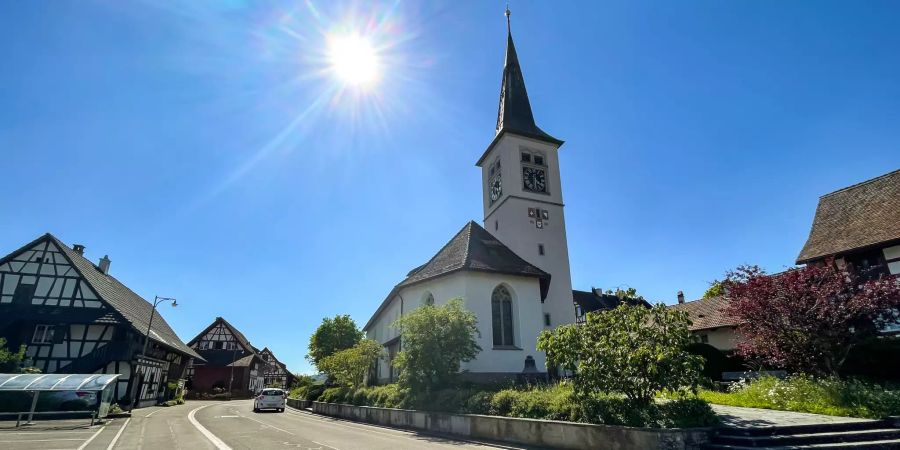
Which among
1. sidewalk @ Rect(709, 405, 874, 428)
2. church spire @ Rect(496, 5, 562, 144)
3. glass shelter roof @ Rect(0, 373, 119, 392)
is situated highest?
church spire @ Rect(496, 5, 562, 144)

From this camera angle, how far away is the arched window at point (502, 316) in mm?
22438

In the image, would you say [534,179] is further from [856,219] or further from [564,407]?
[564,407]

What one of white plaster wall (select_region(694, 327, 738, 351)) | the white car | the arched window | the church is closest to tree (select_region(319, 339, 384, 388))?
the church

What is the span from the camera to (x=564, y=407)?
11.8 meters

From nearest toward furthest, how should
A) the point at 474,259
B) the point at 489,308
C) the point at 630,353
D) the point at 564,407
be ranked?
the point at 630,353
the point at 564,407
the point at 489,308
the point at 474,259

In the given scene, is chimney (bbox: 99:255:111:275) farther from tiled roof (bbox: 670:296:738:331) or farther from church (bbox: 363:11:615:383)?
tiled roof (bbox: 670:296:738:331)

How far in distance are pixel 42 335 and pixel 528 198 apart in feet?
109

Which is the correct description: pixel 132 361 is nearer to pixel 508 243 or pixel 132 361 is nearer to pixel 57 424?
pixel 57 424

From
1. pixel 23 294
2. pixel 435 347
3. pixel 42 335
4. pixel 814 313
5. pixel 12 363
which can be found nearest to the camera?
pixel 814 313

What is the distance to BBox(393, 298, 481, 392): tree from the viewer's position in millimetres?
18047

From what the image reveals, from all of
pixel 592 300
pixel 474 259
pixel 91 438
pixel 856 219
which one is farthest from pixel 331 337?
pixel 856 219

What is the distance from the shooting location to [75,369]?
2588 centimetres

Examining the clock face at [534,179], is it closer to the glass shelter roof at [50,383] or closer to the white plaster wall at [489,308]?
the white plaster wall at [489,308]

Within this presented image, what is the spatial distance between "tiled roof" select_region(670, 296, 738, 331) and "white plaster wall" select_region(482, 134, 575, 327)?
8.40 m
